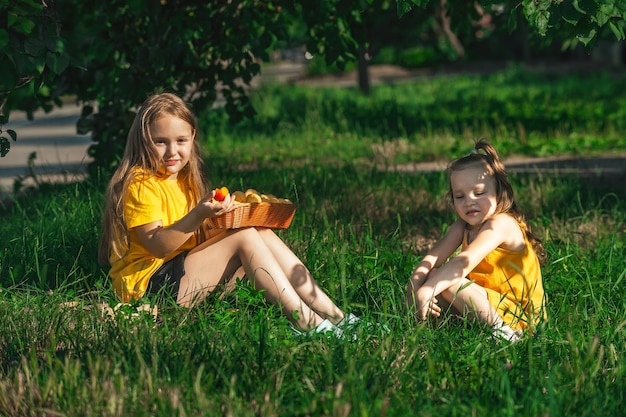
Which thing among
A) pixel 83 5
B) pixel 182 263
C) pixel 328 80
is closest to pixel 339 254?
pixel 182 263

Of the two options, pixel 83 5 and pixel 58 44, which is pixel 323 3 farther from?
pixel 58 44

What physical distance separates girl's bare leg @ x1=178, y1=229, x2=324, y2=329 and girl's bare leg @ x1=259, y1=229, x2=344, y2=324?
Result: 0.03m

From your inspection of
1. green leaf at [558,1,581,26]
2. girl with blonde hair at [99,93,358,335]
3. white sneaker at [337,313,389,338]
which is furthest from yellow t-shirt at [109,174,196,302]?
green leaf at [558,1,581,26]

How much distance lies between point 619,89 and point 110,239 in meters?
13.7

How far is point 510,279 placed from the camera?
4.04m

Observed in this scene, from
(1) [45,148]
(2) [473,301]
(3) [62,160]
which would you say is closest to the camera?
(2) [473,301]

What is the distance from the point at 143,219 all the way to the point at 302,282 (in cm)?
66

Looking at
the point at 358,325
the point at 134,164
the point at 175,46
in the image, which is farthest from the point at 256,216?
the point at 175,46

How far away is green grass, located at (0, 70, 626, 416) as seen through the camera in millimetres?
2934

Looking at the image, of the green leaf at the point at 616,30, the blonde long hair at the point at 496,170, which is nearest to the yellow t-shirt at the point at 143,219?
the blonde long hair at the point at 496,170

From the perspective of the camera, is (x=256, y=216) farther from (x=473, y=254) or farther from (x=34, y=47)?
(x=34, y=47)

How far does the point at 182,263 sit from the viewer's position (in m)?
4.13

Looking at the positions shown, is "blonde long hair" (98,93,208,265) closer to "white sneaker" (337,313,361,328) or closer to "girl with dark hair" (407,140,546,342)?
"white sneaker" (337,313,361,328)

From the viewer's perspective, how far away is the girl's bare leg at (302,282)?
4.05 m
